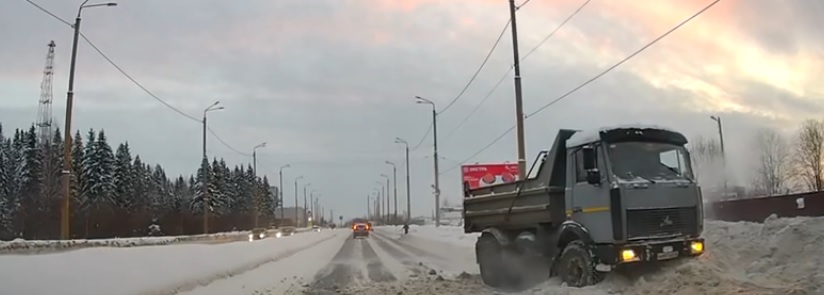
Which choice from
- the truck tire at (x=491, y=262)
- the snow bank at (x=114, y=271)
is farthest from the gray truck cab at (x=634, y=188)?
the snow bank at (x=114, y=271)

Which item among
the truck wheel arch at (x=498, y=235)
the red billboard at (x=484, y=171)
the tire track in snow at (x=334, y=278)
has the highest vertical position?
the red billboard at (x=484, y=171)

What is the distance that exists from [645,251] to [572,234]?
149 centimetres

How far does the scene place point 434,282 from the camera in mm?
16938

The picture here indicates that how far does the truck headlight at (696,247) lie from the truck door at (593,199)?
1528 millimetres

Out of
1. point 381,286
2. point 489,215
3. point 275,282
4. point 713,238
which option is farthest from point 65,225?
point 713,238

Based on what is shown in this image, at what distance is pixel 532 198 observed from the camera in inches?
562

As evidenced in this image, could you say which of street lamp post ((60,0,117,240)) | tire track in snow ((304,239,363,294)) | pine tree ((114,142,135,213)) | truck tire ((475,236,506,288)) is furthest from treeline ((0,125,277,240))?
truck tire ((475,236,506,288))

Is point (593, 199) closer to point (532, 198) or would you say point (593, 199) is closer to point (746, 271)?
point (532, 198)

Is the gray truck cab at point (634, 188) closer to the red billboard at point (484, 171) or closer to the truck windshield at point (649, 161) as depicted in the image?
the truck windshield at point (649, 161)

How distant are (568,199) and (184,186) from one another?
127m

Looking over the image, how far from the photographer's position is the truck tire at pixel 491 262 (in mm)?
15273

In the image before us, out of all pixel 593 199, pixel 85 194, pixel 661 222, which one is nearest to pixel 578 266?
pixel 593 199

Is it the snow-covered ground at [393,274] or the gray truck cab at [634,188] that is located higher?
the gray truck cab at [634,188]

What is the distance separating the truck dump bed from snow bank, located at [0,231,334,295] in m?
6.76
